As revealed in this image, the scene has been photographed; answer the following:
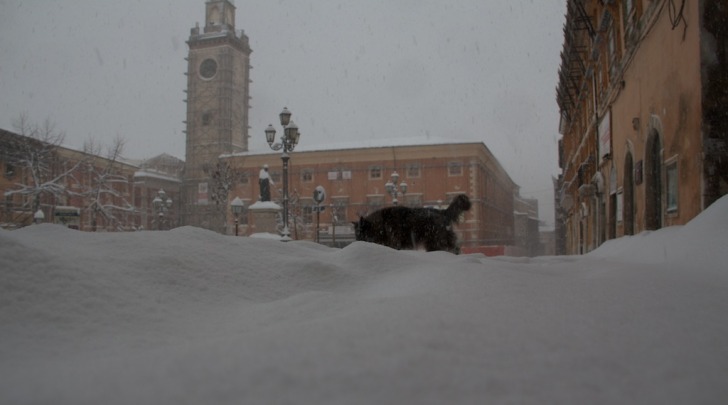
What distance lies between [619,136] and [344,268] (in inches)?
411

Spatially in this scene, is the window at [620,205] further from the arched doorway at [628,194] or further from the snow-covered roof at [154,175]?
the snow-covered roof at [154,175]

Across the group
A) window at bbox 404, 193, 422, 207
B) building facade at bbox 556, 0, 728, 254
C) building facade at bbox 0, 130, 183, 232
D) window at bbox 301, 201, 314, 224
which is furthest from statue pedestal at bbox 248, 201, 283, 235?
window at bbox 404, 193, 422, 207

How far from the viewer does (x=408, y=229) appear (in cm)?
709

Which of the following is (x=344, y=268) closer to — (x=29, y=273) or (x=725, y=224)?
(x=29, y=273)

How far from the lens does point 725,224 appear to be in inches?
169

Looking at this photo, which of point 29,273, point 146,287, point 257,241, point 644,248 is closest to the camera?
point 29,273

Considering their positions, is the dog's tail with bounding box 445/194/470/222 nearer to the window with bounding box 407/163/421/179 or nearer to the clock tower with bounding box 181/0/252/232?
the window with bounding box 407/163/421/179

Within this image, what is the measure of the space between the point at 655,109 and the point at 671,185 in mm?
1381

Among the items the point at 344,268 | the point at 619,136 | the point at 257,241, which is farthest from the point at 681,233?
the point at 619,136

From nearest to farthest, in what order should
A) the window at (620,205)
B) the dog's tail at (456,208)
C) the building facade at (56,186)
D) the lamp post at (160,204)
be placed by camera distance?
the dog's tail at (456,208), the window at (620,205), the building facade at (56,186), the lamp post at (160,204)

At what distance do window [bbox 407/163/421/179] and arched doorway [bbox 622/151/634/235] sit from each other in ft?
120

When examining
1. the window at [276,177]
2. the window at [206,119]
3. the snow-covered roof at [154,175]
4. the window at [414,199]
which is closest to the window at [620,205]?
the window at [414,199]

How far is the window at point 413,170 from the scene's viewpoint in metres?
47.4

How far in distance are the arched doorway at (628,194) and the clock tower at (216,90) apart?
57726 millimetres
